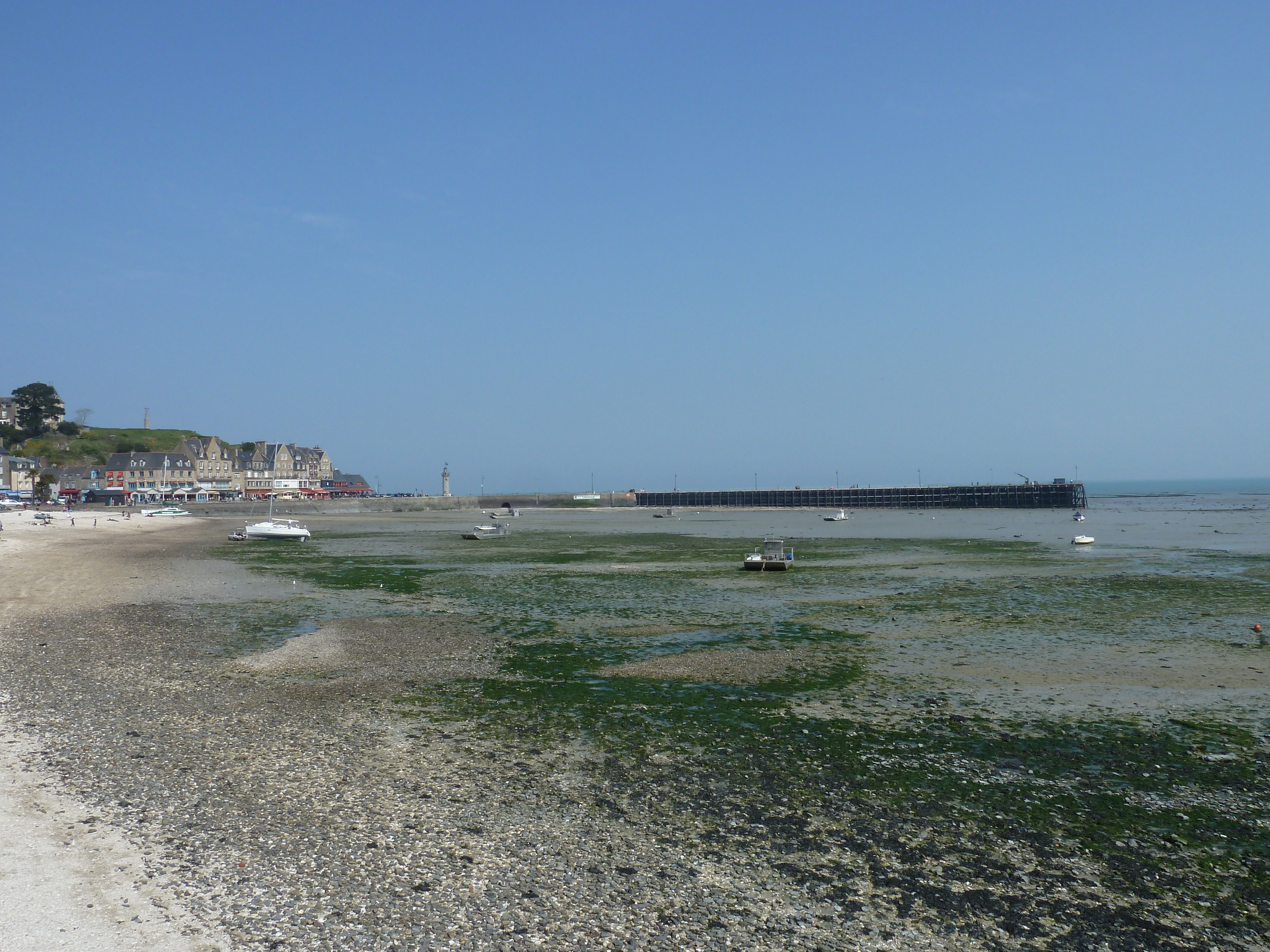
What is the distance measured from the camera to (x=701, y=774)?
12.1 metres

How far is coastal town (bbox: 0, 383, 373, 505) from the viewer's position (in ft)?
449

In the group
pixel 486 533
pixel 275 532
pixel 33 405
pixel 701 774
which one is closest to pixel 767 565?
pixel 701 774

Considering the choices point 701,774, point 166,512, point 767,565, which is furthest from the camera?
point 166,512

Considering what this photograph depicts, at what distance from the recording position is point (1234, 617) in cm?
2630

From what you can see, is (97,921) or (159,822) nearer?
(97,921)

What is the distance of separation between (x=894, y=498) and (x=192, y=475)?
13492 centimetres

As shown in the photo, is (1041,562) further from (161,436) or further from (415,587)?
(161,436)

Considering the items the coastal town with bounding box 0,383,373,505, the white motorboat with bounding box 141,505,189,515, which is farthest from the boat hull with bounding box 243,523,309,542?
the coastal town with bounding box 0,383,373,505

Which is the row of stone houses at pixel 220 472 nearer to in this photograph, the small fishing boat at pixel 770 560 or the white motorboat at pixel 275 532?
the white motorboat at pixel 275 532

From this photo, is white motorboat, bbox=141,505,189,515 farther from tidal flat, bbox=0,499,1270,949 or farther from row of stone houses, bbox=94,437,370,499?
tidal flat, bbox=0,499,1270,949

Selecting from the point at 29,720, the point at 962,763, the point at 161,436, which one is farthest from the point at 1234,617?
the point at 161,436

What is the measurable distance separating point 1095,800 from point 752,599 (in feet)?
66.4

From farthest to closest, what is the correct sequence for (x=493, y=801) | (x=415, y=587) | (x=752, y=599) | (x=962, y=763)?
(x=415, y=587), (x=752, y=599), (x=962, y=763), (x=493, y=801)

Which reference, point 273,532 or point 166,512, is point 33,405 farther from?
point 273,532
